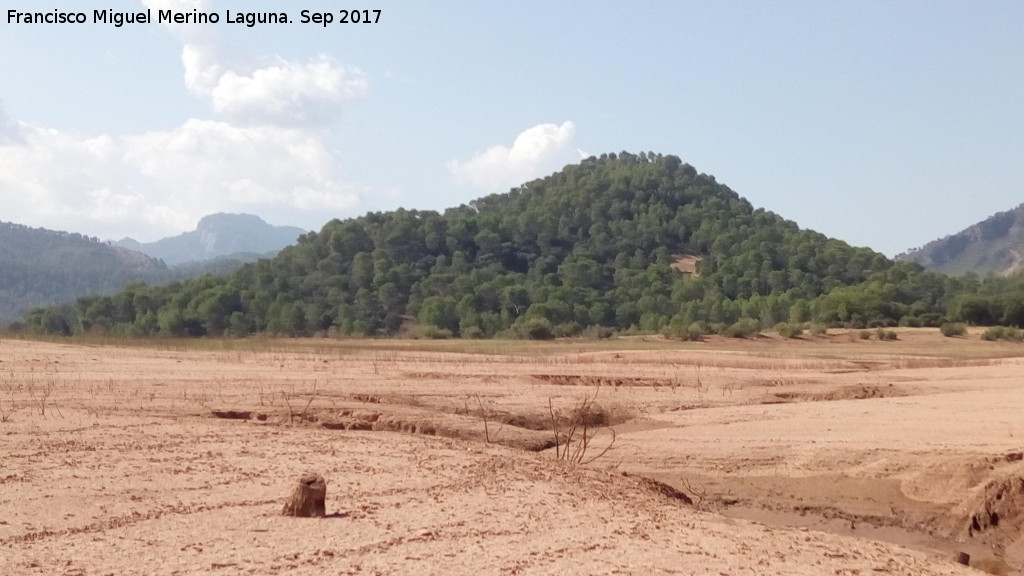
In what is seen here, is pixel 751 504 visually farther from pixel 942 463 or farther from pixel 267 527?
pixel 267 527

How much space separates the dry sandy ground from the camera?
28.3ft

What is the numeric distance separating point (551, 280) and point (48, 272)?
108 m

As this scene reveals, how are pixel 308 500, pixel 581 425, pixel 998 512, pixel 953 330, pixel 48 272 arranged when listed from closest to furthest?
pixel 308 500 → pixel 998 512 → pixel 581 425 → pixel 953 330 → pixel 48 272

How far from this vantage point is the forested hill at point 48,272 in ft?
470

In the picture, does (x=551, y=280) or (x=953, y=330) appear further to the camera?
(x=551, y=280)

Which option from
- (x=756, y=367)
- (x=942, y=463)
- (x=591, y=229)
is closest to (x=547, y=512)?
(x=942, y=463)

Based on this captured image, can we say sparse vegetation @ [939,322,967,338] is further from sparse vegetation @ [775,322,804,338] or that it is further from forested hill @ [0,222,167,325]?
forested hill @ [0,222,167,325]

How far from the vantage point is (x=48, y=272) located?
161 m

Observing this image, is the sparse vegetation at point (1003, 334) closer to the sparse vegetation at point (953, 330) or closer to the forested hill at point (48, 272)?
the sparse vegetation at point (953, 330)

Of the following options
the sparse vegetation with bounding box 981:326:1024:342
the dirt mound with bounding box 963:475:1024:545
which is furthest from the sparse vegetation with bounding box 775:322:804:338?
the dirt mound with bounding box 963:475:1024:545

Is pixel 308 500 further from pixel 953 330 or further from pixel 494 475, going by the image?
pixel 953 330

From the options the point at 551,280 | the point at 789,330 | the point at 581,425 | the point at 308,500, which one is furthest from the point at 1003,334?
the point at 308,500

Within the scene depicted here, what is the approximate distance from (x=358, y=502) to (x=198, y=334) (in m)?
64.0

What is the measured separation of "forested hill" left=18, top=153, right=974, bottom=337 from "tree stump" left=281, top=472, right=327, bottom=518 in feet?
177
